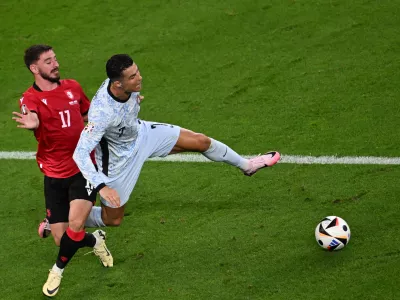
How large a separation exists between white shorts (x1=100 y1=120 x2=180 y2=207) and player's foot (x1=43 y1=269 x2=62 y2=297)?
34.0 inches

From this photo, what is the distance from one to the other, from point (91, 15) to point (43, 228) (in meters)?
6.05

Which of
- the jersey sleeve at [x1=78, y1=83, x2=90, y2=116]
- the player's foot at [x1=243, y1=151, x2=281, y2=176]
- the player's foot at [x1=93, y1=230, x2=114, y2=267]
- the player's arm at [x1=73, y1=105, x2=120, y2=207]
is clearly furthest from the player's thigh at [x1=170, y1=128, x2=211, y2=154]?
the player's foot at [x1=93, y1=230, x2=114, y2=267]

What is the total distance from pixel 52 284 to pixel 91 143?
139cm

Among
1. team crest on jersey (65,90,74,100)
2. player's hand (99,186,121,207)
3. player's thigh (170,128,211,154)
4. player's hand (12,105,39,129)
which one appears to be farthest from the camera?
player's thigh (170,128,211,154)

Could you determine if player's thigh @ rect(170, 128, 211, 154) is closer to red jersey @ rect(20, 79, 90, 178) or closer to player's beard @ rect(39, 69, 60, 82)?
red jersey @ rect(20, 79, 90, 178)

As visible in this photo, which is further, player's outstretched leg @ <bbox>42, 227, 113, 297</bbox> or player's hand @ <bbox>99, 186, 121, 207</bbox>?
player's outstretched leg @ <bbox>42, 227, 113, 297</bbox>

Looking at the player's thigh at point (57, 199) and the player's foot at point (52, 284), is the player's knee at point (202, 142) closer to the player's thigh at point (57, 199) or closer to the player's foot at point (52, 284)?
the player's thigh at point (57, 199)

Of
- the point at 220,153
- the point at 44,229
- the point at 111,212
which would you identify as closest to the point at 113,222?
the point at 111,212

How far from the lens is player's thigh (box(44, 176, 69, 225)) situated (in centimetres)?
860

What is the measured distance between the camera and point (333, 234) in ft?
27.2

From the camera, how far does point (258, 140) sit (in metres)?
11.0

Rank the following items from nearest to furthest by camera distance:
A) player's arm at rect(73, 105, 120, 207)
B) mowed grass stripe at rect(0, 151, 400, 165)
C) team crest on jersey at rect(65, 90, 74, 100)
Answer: player's arm at rect(73, 105, 120, 207) → team crest on jersey at rect(65, 90, 74, 100) → mowed grass stripe at rect(0, 151, 400, 165)

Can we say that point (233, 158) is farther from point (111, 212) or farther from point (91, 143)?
point (91, 143)

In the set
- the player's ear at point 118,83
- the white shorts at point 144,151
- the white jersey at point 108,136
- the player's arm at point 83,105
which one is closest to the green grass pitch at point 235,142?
the white shorts at point 144,151
